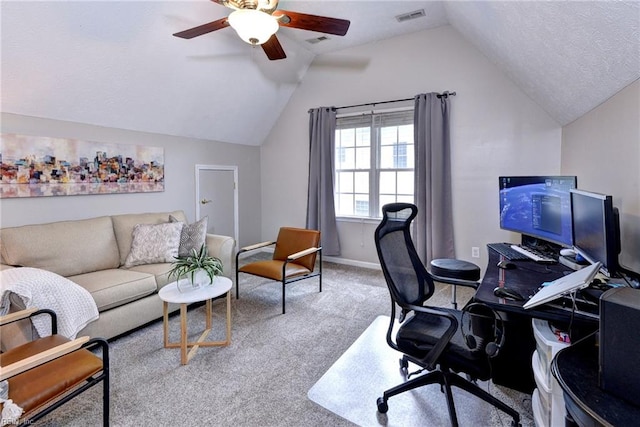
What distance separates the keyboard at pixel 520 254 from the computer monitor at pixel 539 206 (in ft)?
0.57

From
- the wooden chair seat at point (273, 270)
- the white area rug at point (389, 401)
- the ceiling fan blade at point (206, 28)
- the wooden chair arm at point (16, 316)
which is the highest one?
the ceiling fan blade at point (206, 28)

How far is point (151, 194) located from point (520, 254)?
3.97 meters

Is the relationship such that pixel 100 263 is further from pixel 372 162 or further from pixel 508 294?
pixel 372 162

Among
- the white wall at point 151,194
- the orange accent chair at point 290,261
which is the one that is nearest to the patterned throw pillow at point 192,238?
the orange accent chair at point 290,261

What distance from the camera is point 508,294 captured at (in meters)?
1.63

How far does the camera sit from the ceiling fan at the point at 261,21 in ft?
6.96

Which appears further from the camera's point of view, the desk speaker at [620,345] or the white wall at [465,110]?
the white wall at [465,110]

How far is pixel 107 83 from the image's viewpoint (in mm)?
3109

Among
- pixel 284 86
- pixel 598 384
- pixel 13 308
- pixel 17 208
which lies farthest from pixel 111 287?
pixel 284 86

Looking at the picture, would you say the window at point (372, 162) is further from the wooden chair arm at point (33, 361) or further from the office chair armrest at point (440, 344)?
the wooden chair arm at point (33, 361)

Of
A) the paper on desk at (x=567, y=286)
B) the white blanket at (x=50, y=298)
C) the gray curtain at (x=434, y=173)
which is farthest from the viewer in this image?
the gray curtain at (x=434, y=173)

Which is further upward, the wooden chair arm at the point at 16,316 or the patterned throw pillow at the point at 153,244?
the patterned throw pillow at the point at 153,244

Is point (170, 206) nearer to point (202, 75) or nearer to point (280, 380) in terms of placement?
point (202, 75)

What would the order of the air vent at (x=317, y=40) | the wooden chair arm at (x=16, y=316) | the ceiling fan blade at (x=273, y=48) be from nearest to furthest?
the wooden chair arm at (x=16, y=316) → the ceiling fan blade at (x=273, y=48) → the air vent at (x=317, y=40)
